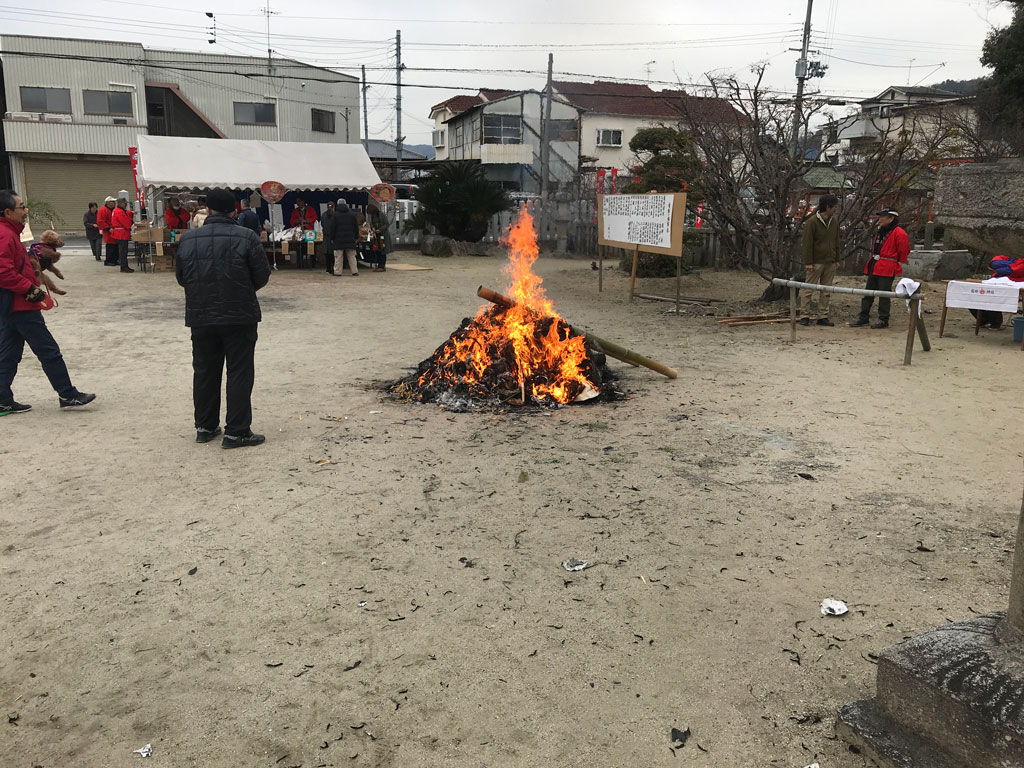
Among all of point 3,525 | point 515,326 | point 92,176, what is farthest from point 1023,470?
point 92,176

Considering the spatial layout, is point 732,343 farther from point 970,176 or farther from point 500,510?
point 970,176

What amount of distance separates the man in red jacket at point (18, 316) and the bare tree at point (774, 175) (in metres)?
9.83

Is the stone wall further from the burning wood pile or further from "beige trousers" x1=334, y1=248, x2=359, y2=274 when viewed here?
"beige trousers" x1=334, y1=248, x2=359, y2=274

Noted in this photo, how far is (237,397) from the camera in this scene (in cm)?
552

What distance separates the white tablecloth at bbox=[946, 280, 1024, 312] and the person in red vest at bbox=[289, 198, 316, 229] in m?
15.7

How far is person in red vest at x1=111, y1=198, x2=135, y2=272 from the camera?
1786 centimetres

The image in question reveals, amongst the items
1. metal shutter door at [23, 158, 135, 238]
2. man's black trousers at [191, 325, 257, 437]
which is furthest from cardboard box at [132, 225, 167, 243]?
metal shutter door at [23, 158, 135, 238]

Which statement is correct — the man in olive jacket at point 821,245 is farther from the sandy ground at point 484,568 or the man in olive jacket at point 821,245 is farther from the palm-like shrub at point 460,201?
the palm-like shrub at point 460,201

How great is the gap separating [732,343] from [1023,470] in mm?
4922

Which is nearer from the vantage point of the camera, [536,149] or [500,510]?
[500,510]

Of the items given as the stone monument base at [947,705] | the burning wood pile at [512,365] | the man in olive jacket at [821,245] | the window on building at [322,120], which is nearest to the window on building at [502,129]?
the window on building at [322,120]

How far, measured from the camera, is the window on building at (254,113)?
121ft

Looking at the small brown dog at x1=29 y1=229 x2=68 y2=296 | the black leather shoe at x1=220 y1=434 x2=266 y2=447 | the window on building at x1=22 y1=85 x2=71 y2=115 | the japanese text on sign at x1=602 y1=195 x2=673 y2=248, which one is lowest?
the black leather shoe at x1=220 y1=434 x2=266 y2=447

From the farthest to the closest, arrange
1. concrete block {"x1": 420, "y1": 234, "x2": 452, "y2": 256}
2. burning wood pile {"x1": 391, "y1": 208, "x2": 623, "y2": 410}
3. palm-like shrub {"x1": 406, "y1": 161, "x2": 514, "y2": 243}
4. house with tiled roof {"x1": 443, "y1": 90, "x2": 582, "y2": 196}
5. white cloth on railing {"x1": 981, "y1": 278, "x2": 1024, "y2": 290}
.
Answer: house with tiled roof {"x1": 443, "y1": 90, "x2": 582, "y2": 196}
concrete block {"x1": 420, "y1": 234, "x2": 452, "y2": 256}
palm-like shrub {"x1": 406, "y1": 161, "x2": 514, "y2": 243}
white cloth on railing {"x1": 981, "y1": 278, "x2": 1024, "y2": 290}
burning wood pile {"x1": 391, "y1": 208, "x2": 623, "y2": 410}
